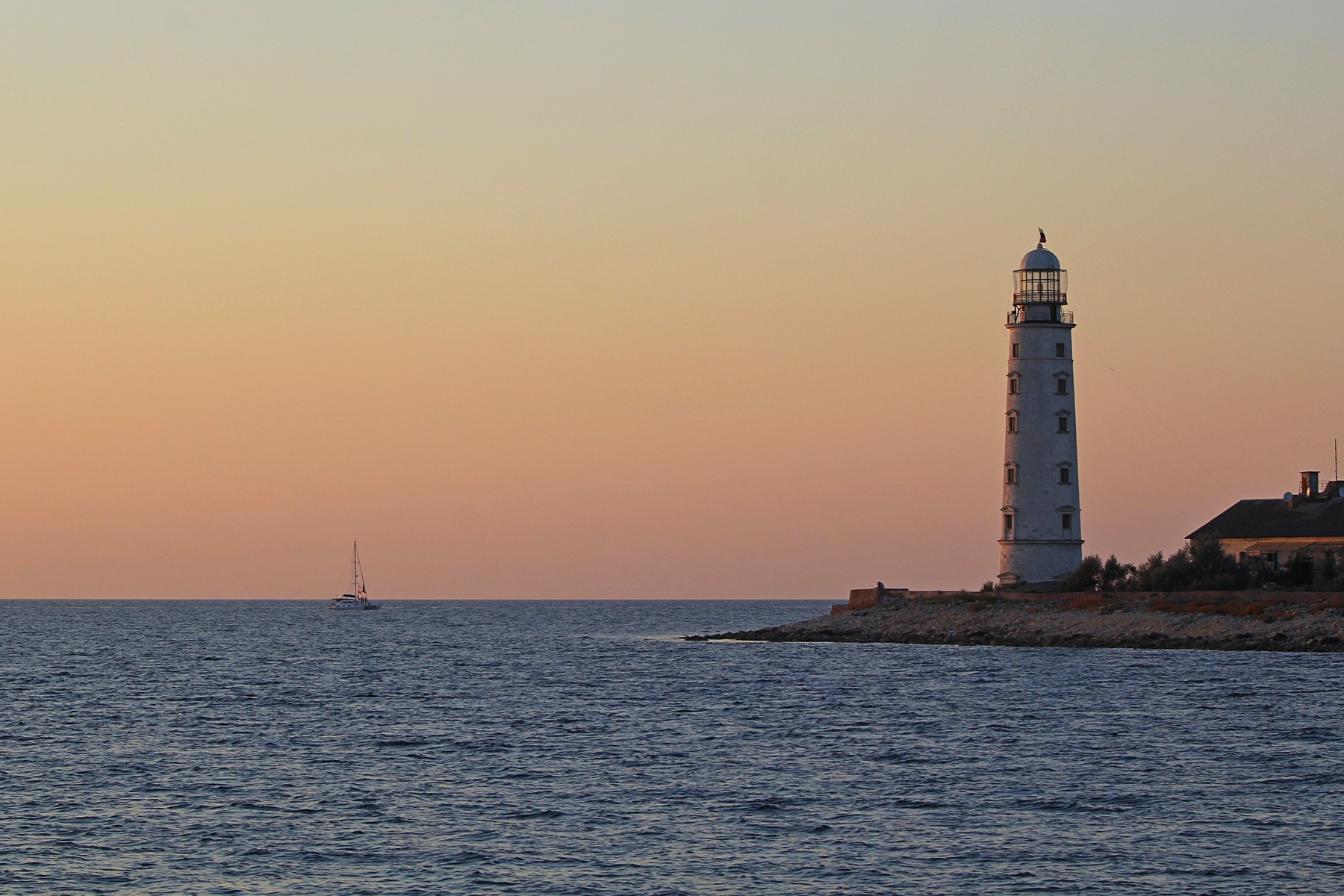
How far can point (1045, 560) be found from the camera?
277 feet

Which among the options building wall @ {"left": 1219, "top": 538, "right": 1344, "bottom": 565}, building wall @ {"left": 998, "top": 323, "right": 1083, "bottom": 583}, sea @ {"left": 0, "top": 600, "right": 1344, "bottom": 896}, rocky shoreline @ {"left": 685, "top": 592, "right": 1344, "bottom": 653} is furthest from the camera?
building wall @ {"left": 998, "top": 323, "right": 1083, "bottom": 583}

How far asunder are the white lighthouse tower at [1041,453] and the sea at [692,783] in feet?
57.5

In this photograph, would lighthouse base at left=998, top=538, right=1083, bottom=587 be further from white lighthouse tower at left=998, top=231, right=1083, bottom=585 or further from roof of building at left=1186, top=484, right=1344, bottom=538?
roof of building at left=1186, top=484, right=1344, bottom=538

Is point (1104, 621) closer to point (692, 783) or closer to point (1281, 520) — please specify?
point (1281, 520)

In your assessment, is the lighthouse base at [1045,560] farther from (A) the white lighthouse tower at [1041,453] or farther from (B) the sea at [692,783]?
(B) the sea at [692,783]

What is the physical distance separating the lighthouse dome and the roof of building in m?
16.3

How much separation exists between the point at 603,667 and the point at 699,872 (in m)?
50.7

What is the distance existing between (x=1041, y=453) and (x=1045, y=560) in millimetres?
5471

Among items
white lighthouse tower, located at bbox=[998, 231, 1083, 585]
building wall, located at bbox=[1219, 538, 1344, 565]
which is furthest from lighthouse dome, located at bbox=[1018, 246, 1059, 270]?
building wall, located at bbox=[1219, 538, 1344, 565]

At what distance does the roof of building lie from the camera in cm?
8256

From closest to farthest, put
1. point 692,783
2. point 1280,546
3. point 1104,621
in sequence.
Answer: point 692,783
point 1104,621
point 1280,546

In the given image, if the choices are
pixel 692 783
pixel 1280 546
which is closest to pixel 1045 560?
pixel 1280 546

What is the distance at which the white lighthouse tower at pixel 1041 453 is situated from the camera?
8400 cm

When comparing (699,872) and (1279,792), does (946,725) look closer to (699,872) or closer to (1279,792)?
(1279,792)
